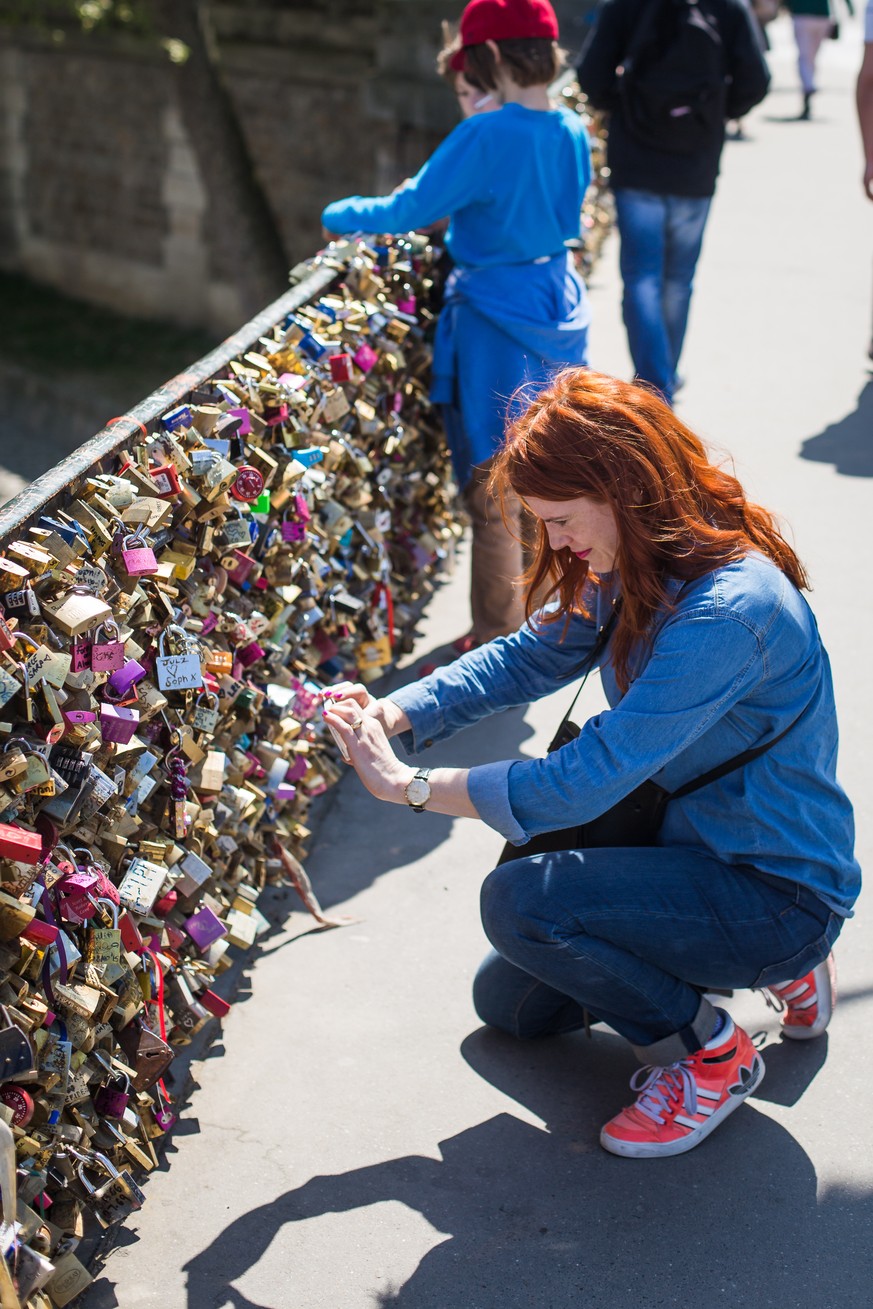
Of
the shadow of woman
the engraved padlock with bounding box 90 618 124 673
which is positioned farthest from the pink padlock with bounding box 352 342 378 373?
the shadow of woman

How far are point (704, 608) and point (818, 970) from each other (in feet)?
3.39

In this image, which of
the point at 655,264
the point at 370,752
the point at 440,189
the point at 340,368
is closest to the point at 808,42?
the point at 655,264

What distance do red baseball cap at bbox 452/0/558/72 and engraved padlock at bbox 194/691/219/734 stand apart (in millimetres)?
2264

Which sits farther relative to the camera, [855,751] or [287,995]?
[855,751]

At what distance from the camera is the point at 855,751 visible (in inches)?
171

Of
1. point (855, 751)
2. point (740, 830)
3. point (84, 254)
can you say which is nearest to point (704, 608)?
point (740, 830)

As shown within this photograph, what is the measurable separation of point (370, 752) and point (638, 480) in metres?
0.71

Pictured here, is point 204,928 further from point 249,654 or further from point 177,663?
point 249,654

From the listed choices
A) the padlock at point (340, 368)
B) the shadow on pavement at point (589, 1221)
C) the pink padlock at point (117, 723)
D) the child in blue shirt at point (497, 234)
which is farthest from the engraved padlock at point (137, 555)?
the child in blue shirt at point (497, 234)

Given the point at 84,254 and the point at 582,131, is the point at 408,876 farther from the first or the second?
the point at 84,254

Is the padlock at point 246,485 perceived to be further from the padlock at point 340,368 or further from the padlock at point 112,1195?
the padlock at point 112,1195

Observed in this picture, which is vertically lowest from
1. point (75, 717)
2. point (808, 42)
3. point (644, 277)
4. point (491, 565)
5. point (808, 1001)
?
point (808, 1001)

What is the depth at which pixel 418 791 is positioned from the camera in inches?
106

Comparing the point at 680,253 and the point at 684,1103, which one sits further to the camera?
the point at 680,253
